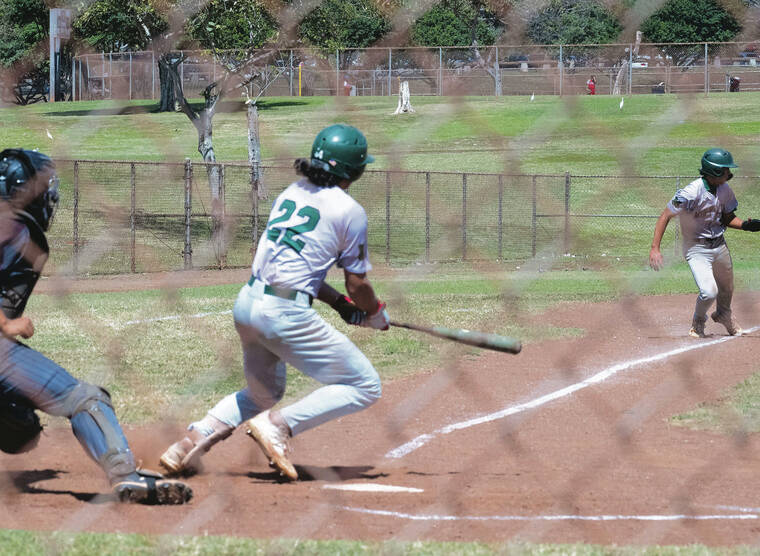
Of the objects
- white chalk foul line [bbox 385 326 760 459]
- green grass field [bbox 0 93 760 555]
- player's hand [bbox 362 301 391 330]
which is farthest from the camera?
white chalk foul line [bbox 385 326 760 459]

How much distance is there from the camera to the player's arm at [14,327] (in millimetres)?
4238

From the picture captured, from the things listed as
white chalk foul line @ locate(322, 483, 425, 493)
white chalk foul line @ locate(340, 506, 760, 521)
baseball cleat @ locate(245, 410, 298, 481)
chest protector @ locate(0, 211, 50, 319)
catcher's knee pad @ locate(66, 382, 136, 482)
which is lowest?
white chalk foul line @ locate(322, 483, 425, 493)

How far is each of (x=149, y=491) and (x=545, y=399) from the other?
12.9ft

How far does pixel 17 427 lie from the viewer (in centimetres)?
473

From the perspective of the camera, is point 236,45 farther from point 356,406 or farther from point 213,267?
point 213,267

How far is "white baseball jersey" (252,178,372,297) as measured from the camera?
4.86 metres

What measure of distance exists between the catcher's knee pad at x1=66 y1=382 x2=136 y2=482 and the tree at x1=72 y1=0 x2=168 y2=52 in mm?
1804

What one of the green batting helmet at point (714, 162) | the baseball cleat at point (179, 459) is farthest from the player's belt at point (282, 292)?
the green batting helmet at point (714, 162)

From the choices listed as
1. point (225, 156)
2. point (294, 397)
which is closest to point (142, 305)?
point (294, 397)

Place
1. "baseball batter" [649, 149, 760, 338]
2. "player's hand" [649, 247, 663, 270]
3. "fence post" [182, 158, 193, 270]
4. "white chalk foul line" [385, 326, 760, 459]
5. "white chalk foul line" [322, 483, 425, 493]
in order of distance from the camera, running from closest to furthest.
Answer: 1. "white chalk foul line" [322, 483, 425, 493]
2. "white chalk foul line" [385, 326, 760, 459]
3. "baseball batter" [649, 149, 760, 338]
4. "player's hand" [649, 247, 663, 270]
5. "fence post" [182, 158, 193, 270]

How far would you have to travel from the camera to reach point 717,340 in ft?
34.8

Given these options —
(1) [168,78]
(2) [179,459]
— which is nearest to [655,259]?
(2) [179,459]

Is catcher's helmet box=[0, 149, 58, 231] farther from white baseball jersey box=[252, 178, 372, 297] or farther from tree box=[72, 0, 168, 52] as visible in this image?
tree box=[72, 0, 168, 52]

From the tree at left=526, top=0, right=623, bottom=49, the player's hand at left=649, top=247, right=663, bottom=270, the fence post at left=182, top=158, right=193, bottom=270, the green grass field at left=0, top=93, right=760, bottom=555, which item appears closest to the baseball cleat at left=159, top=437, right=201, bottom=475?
the green grass field at left=0, top=93, right=760, bottom=555
